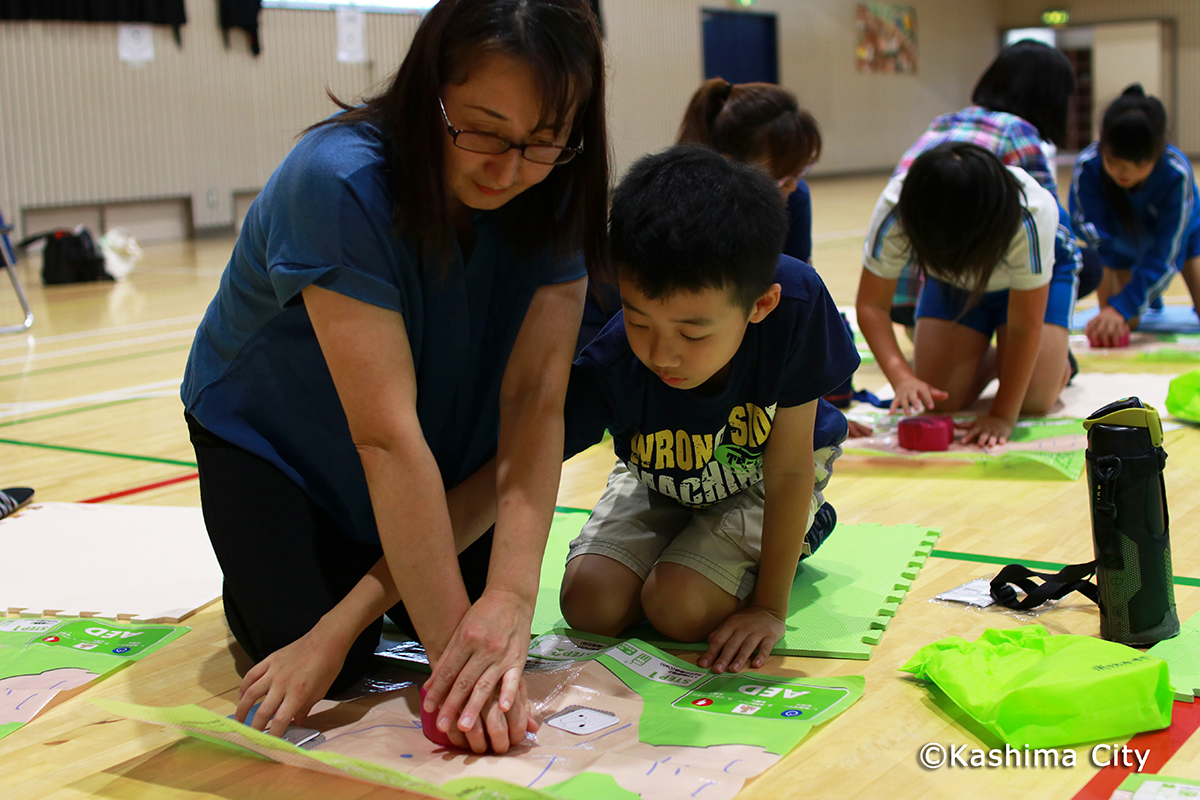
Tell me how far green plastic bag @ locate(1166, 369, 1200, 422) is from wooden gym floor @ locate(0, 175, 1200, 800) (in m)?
0.08

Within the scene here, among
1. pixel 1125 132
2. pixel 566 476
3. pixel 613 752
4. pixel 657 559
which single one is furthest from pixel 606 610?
pixel 1125 132

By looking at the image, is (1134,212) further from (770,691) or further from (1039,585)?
(770,691)

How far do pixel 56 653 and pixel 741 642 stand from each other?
→ 0.85 meters

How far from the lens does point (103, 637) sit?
1.42 meters

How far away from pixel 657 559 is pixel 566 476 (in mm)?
743

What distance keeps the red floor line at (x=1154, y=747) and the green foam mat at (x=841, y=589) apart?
1.04 ft

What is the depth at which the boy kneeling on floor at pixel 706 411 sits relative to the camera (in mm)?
1095

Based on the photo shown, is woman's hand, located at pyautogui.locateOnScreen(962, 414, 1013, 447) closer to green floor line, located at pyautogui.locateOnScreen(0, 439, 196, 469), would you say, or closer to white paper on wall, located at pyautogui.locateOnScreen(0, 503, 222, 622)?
white paper on wall, located at pyautogui.locateOnScreen(0, 503, 222, 622)

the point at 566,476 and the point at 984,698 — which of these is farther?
the point at 566,476

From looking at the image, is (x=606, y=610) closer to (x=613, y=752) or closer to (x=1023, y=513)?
(x=613, y=752)

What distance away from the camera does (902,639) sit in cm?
131

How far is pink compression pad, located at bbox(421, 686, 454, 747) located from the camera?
3.40ft

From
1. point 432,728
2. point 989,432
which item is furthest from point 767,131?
point 432,728

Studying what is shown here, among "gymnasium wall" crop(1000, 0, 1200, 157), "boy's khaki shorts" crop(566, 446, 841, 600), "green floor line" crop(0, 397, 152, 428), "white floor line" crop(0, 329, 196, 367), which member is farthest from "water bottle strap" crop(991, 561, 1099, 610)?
"gymnasium wall" crop(1000, 0, 1200, 157)
